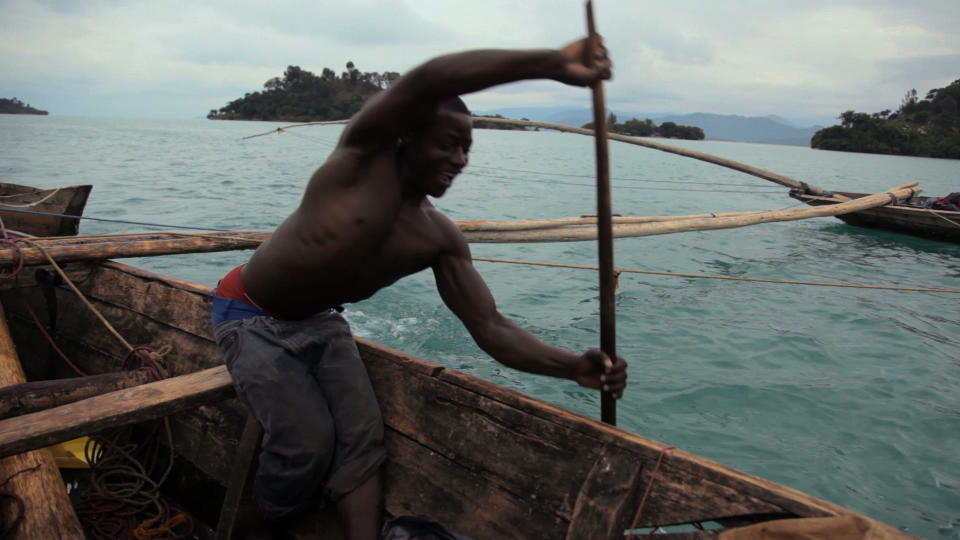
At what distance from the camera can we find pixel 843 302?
8273 millimetres

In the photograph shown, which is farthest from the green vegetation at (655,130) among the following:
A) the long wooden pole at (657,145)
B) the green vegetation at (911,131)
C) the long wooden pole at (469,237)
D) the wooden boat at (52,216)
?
the wooden boat at (52,216)

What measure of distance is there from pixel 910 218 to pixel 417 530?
40.1 feet

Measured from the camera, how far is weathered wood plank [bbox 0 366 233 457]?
1.78 metres

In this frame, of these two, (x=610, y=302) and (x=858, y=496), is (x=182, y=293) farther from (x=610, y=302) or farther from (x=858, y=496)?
(x=858, y=496)

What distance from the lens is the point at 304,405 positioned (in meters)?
2.08

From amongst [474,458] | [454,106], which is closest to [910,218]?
[474,458]

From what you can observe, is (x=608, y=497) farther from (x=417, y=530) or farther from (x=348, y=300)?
(x=348, y=300)

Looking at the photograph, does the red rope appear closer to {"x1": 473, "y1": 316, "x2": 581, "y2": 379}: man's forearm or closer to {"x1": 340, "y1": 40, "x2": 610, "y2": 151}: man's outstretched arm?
{"x1": 473, "y1": 316, "x2": 581, "y2": 379}: man's forearm

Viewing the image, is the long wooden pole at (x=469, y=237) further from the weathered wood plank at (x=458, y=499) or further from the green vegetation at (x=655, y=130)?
the green vegetation at (x=655, y=130)

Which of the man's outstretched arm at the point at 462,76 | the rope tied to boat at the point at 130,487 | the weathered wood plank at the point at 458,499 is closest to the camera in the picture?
the man's outstretched arm at the point at 462,76

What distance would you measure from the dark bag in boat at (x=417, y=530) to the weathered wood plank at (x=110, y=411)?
0.80 metres

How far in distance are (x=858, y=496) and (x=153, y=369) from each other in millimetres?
4306

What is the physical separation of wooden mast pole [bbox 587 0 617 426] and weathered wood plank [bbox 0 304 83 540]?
1878 millimetres

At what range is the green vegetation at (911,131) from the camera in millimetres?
61094
